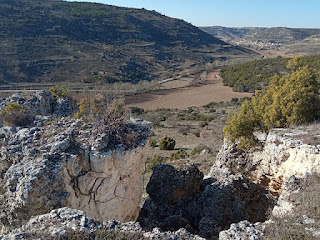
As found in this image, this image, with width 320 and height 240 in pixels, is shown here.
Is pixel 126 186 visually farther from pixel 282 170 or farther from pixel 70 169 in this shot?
pixel 282 170

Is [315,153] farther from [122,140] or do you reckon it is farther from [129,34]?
[129,34]

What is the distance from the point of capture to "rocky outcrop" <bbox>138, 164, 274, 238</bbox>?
8.89 meters

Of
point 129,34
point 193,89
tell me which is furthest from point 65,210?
point 129,34

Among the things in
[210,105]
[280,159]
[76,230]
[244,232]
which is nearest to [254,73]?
[210,105]

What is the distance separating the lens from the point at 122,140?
804 cm

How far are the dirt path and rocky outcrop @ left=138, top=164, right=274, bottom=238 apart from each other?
1364 inches

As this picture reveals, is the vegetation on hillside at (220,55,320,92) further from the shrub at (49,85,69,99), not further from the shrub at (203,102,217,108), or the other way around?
the shrub at (49,85,69,99)

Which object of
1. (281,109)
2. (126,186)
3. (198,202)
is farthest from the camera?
(281,109)

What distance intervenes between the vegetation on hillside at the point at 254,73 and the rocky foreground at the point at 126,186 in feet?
127

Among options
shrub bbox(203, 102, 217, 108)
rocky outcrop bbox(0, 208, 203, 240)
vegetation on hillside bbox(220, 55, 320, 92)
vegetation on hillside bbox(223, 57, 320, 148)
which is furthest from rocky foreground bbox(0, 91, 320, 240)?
vegetation on hillside bbox(220, 55, 320, 92)

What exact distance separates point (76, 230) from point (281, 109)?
8.72 m

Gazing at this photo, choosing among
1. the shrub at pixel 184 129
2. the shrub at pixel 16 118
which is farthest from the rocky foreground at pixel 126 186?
the shrub at pixel 184 129

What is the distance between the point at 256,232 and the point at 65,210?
13.8ft

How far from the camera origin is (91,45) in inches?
3051
